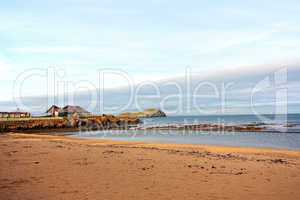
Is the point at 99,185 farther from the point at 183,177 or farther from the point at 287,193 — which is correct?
the point at 287,193

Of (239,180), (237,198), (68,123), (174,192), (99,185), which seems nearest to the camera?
(237,198)

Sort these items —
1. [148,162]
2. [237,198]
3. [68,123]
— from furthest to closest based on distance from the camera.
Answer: [68,123] → [148,162] → [237,198]

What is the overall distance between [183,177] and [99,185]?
2276 millimetres

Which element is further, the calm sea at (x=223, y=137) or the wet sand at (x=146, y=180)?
the calm sea at (x=223, y=137)

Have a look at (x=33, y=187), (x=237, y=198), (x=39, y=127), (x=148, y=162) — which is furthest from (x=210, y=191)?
(x=39, y=127)

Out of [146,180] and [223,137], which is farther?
[223,137]

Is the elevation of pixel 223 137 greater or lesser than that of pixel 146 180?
lesser

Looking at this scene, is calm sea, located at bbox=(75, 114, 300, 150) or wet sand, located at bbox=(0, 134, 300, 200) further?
calm sea, located at bbox=(75, 114, 300, 150)

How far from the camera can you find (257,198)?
6.81m

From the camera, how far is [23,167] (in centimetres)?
1084

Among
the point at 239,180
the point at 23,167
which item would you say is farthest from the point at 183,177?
the point at 23,167

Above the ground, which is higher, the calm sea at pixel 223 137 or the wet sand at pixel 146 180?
the wet sand at pixel 146 180

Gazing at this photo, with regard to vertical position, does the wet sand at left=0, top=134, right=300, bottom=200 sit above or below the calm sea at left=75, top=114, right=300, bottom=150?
above

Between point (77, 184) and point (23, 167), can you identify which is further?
point (23, 167)
